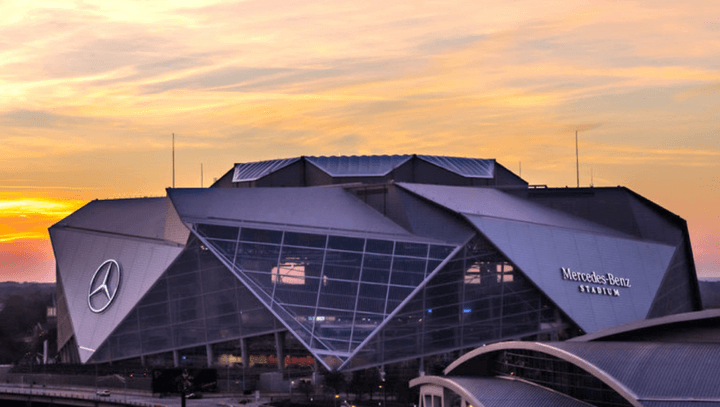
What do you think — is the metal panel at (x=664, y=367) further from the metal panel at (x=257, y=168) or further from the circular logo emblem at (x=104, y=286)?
the metal panel at (x=257, y=168)

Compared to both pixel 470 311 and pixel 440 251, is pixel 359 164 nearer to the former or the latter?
pixel 440 251

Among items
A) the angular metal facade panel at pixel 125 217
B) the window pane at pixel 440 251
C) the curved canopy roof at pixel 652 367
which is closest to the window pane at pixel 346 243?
the window pane at pixel 440 251

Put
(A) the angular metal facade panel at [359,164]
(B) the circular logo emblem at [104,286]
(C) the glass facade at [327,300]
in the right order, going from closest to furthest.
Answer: (C) the glass facade at [327,300]
(B) the circular logo emblem at [104,286]
(A) the angular metal facade panel at [359,164]

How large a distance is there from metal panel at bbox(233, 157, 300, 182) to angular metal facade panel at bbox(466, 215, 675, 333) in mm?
33635

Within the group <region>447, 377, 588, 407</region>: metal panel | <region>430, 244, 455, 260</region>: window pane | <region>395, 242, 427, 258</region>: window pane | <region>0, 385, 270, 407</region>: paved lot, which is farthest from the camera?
<region>395, 242, 427, 258</region>: window pane

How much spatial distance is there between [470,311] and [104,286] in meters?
37.8

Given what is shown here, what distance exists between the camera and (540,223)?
127875 millimetres

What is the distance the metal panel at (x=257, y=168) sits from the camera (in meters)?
149

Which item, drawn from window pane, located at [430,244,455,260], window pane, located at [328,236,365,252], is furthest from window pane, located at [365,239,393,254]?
window pane, located at [430,244,455,260]

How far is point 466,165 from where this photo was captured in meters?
150

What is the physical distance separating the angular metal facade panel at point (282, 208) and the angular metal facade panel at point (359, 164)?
46.3 ft

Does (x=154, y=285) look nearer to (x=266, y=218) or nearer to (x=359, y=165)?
(x=266, y=218)

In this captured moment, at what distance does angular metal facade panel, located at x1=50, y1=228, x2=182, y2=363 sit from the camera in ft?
414

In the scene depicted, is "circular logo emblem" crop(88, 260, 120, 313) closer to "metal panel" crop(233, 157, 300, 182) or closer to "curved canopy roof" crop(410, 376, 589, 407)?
"metal panel" crop(233, 157, 300, 182)
